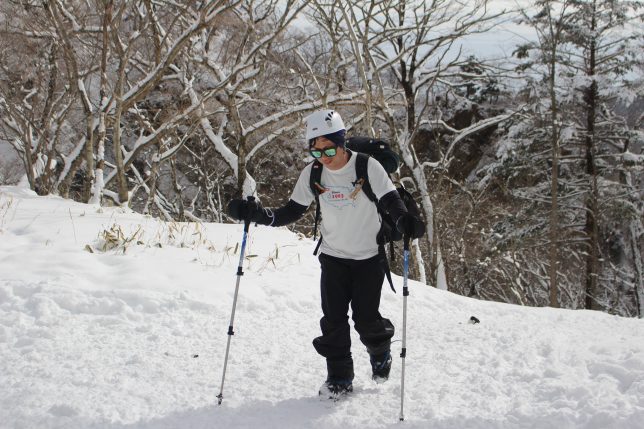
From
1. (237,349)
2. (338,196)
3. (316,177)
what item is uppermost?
(316,177)

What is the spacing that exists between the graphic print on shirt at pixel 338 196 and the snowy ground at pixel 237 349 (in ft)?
4.10

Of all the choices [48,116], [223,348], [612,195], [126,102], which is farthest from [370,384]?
[612,195]

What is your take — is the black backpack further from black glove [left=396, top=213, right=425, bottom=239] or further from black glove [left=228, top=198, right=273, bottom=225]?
black glove [left=228, top=198, right=273, bottom=225]

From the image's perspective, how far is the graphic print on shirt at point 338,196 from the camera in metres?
3.39

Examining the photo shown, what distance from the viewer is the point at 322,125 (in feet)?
10.7

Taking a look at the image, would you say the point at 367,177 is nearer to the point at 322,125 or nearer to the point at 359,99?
the point at 322,125

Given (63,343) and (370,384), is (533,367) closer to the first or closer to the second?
(370,384)

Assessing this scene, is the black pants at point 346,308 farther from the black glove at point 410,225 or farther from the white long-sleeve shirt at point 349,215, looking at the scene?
the black glove at point 410,225

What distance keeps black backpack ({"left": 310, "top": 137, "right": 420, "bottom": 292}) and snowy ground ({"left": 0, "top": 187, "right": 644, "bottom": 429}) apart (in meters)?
0.94

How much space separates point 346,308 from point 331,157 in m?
1.03

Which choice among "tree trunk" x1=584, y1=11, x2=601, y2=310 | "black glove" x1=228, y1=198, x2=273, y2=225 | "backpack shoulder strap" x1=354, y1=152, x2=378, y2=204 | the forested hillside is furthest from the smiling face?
"tree trunk" x1=584, y1=11, x2=601, y2=310

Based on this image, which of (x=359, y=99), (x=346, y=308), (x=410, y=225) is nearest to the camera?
(x=410, y=225)

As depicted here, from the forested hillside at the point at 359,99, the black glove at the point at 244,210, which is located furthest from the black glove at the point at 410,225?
the forested hillside at the point at 359,99

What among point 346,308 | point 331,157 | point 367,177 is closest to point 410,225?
point 367,177
